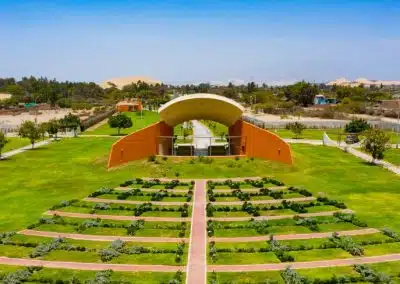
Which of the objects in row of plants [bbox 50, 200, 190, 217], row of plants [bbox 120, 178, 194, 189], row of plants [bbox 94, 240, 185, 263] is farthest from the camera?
row of plants [bbox 120, 178, 194, 189]

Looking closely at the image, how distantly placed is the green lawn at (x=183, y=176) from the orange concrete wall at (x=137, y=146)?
4.17 feet

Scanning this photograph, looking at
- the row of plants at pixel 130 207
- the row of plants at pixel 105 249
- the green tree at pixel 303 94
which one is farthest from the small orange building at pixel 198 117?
the green tree at pixel 303 94

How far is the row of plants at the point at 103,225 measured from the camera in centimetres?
2750

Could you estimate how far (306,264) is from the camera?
72.9ft

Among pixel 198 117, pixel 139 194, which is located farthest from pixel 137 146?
pixel 139 194

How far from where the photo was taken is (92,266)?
866 inches

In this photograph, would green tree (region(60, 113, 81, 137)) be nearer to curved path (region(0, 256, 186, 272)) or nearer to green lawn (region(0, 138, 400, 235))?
green lawn (region(0, 138, 400, 235))

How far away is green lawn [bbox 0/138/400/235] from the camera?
32.4 metres

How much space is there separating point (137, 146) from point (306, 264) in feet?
91.3

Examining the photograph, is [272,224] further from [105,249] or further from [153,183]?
[153,183]

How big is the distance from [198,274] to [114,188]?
18660 millimetres

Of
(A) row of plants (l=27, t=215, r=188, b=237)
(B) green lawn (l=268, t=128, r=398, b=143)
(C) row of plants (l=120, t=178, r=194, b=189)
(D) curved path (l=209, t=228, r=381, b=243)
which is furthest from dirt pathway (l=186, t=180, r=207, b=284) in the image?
(B) green lawn (l=268, t=128, r=398, b=143)

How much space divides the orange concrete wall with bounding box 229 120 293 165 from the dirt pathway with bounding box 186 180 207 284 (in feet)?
41.8

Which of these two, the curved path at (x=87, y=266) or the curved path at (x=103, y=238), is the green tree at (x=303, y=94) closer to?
the curved path at (x=103, y=238)
